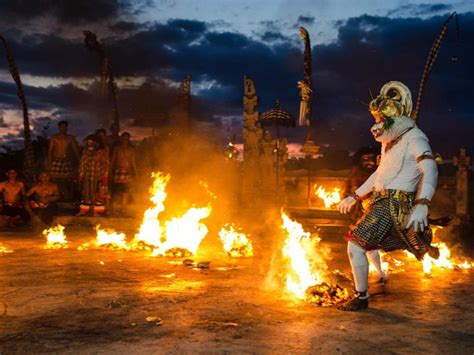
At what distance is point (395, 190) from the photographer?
187 inches

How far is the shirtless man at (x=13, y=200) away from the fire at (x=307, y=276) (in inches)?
317

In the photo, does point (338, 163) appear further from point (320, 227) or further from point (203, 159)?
point (320, 227)

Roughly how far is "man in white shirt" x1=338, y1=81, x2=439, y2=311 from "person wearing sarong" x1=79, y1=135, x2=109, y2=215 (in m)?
8.90

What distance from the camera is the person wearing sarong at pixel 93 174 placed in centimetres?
1234

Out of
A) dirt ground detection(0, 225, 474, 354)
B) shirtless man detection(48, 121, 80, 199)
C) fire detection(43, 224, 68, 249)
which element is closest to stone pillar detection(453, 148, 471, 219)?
dirt ground detection(0, 225, 474, 354)

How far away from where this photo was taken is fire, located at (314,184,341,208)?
1521 cm

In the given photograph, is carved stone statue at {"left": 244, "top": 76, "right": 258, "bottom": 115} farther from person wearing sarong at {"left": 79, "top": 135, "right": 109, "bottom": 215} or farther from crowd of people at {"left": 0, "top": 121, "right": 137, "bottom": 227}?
person wearing sarong at {"left": 79, "top": 135, "right": 109, "bottom": 215}

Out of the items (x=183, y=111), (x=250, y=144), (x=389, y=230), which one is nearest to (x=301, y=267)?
Result: (x=389, y=230)

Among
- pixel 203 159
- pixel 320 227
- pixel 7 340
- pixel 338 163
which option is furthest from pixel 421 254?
pixel 338 163

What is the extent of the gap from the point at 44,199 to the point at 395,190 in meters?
9.74

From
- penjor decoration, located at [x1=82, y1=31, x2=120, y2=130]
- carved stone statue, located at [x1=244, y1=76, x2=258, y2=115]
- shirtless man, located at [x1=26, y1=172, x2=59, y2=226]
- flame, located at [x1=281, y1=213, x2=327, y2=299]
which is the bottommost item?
flame, located at [x1=281, y1=213, x2=327, y2=299]

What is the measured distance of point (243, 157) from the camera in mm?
15125

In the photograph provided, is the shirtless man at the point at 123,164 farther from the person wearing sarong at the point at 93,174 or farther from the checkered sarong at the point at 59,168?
the checkered sarong at the point at 59,168

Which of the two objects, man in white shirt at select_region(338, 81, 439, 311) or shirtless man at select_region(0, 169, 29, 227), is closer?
man in white shirt at select_region(338, 81, 439, 311)
